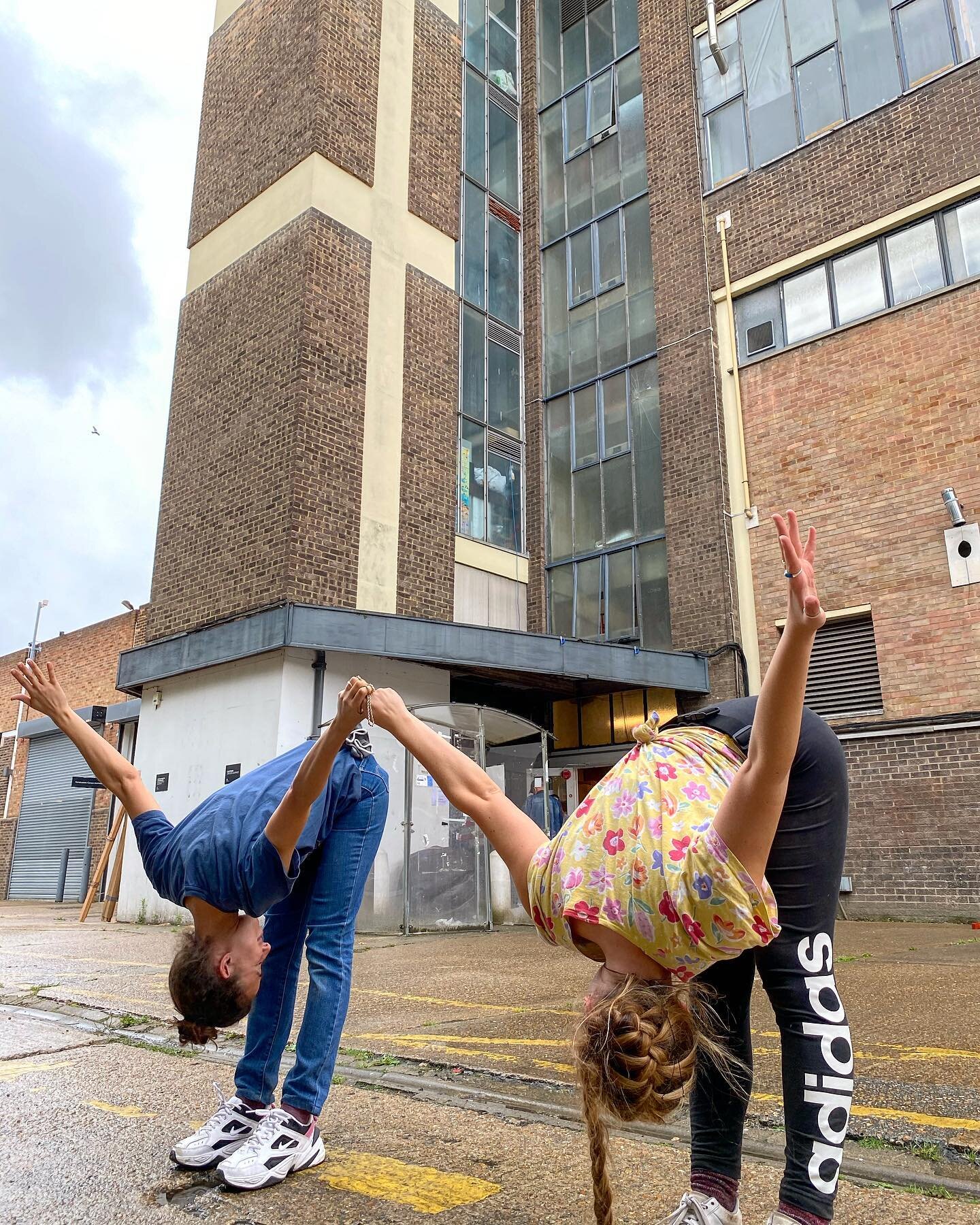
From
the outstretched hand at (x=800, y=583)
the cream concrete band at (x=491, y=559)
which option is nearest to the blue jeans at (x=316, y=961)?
the outstretched hand at (x=800, y=583)

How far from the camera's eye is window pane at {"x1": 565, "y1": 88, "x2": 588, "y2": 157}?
1917cm

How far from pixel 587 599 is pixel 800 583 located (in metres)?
15.5

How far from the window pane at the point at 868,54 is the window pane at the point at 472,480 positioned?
8.16 metres

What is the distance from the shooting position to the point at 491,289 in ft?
60.8

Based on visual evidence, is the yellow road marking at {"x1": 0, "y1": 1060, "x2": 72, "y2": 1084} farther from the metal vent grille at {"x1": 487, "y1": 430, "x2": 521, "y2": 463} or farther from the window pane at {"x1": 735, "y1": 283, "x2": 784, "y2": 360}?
the metal vent grille at {"x1": 487, "y1": 430, "x2": 521, "y2": 463}

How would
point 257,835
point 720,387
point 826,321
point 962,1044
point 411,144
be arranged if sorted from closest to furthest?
point 257,835 → point 962,1044 → point 826,321 → point 720,387 → point 411,144

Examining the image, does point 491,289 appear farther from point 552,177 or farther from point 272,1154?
point 272,1154

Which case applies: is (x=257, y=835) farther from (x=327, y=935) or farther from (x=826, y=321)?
(x=826, y=321)

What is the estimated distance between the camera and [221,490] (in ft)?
46.5

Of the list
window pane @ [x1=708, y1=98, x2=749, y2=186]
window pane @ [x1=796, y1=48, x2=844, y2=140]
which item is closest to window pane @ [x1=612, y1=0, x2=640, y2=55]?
window pane @ [x1=708, y1=98, x2=749, y2=186]

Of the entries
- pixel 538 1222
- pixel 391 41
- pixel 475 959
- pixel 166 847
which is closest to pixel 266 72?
pixel 391 41

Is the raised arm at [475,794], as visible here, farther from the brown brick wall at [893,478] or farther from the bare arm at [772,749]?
the brown brick wall at [893,478]

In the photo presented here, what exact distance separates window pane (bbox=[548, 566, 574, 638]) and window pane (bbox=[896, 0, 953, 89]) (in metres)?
9.56

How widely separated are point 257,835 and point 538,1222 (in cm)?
119
